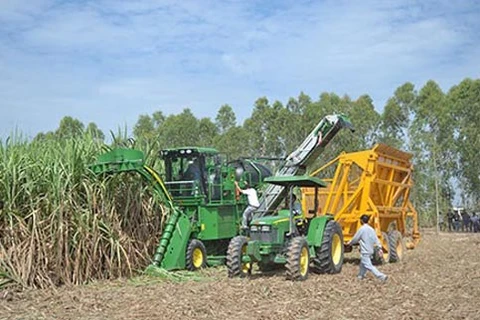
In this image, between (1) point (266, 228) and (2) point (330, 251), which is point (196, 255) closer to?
(1) point (266, 228)

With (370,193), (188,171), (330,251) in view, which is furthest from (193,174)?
(370,193)

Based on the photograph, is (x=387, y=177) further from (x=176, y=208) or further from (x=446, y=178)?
(x=446, y=178)

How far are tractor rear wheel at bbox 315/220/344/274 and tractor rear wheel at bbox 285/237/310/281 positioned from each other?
2.30ft

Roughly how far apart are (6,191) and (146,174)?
281 cm

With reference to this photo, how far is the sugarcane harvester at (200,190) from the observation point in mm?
12664

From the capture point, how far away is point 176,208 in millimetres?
13344

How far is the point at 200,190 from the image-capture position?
1417 centimetres

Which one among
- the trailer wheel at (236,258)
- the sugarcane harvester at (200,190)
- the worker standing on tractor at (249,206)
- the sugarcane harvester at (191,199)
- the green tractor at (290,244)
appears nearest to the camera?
the green tractor at (290,244)

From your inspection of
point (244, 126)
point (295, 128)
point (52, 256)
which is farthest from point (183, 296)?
point (244, 126)

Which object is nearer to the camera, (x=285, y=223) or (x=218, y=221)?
(x=285, y=223)

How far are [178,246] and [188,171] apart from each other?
Result: 78.6 inches

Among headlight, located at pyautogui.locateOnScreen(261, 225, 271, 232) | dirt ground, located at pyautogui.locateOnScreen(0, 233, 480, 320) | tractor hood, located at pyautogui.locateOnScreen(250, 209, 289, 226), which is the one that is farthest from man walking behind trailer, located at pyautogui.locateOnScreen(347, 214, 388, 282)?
headlight, located at pyautogui.locateOnScreen(261, 225, 271, 232)

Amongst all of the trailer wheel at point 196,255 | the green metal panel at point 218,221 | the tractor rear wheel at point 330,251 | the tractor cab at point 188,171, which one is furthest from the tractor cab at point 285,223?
the tractor cab at point 188,171

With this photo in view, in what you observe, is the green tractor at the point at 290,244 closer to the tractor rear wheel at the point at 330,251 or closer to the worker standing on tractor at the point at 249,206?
the tractor rear wheel at the point at 330,251
